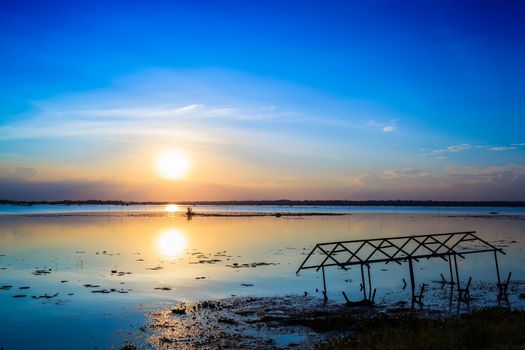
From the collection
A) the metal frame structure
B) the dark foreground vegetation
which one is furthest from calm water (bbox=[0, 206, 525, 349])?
the dark foreground vegetation

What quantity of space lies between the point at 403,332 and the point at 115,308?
51.1ft

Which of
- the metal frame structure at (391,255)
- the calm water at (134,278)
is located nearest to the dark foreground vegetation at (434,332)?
the metal frame structure at (391,255)

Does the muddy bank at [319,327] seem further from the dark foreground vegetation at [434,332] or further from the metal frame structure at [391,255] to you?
the metal frame structure at [391,255]

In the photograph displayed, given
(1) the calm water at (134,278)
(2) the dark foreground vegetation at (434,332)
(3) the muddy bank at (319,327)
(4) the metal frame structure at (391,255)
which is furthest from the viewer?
(4) the metal frame structure at (391,255)

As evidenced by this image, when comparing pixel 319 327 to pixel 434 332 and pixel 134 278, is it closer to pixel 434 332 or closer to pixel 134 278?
pixel 434 332

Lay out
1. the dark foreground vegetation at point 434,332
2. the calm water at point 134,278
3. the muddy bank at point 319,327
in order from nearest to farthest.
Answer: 1. the dark foreground vegetation at point 434,332
2. the muddy bank at point 319,327
3. the calm water at point 134,278

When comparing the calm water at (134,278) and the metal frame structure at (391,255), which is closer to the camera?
the calm water at (134,278)

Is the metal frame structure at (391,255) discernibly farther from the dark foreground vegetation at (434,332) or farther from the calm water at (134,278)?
the dark foreground vegetation at (434,332)

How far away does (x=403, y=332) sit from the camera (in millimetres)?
18500

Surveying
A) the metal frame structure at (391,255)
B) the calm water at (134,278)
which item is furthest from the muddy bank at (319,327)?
the metal frame structure at (391,255)

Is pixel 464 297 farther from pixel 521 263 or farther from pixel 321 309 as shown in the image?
pixel 521 263

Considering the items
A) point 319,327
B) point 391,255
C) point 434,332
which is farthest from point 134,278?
point 391,255

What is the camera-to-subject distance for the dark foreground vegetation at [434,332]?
15820 mm

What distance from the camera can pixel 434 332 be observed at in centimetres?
1808
